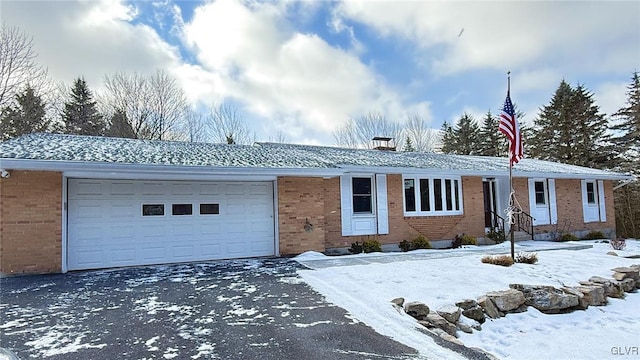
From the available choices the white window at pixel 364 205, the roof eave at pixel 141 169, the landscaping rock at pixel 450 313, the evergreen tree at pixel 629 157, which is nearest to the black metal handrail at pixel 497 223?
the white window at pixel 364 205

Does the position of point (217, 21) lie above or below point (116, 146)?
above

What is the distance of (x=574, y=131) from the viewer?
2548 cm

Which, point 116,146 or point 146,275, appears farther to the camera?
point 116,146

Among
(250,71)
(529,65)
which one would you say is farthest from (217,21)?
(529,65)

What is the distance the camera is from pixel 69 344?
3770mm

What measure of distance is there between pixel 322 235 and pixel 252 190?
2366 mm

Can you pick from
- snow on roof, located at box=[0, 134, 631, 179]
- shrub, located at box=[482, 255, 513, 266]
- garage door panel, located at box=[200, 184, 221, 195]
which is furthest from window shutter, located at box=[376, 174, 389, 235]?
garage door panel, located at box=[200, 184, 221, 195]

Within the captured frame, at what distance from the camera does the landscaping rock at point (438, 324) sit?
15.4ft

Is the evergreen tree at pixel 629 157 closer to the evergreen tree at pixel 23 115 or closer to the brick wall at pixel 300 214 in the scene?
the brick wall at pixel 300 214

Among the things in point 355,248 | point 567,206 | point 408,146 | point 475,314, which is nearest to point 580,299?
point 475,314

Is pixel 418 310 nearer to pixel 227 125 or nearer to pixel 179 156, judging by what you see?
pixel 179 156

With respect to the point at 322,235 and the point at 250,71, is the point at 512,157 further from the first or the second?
the point at 250,71

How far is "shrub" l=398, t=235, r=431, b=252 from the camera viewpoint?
37.4 feet

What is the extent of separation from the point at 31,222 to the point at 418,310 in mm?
7930
